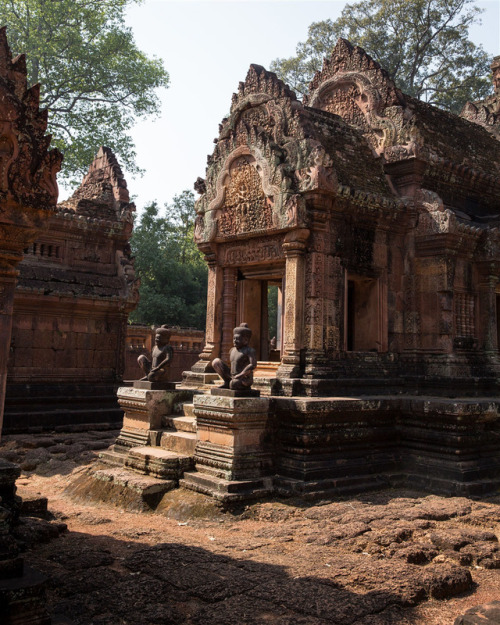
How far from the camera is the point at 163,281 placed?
85.1 ft

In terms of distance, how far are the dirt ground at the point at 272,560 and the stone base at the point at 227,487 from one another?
0.12 metres

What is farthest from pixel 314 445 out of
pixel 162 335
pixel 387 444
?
pixel 162 335

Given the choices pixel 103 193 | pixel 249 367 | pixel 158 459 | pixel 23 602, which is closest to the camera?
pixel 23 602

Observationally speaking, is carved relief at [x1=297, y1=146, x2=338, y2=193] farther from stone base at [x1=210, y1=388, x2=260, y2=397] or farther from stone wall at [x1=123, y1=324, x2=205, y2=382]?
stone wall at [x1=123, y1=324, x2=205, y2=382]

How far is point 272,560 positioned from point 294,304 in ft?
12.1

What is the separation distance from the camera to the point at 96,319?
13.0 m

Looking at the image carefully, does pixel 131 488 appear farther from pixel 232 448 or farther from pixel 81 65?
pixel 81 65

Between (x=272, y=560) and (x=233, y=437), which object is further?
(x=233, y=437)

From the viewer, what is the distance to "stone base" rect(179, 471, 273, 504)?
6171mm

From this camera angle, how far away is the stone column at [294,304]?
25.2 ft

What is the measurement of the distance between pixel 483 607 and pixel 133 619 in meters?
2.20

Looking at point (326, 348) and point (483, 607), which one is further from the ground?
point (326, 348)

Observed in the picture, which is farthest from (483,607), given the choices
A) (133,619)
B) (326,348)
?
(326,348)

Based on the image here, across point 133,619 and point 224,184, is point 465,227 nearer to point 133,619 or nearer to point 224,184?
point 224,184
